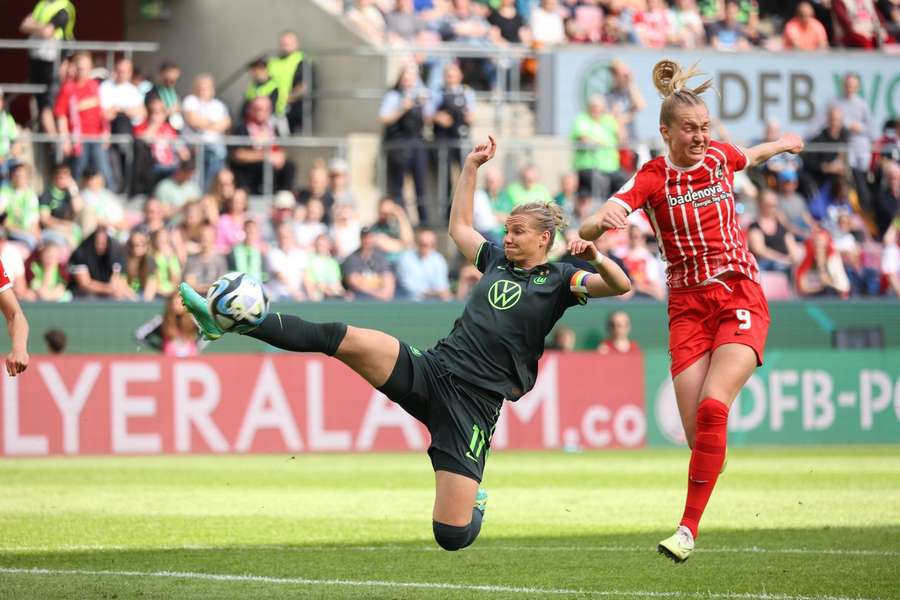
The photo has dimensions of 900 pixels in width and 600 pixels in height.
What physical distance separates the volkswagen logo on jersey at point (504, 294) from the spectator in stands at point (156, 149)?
12273 mm

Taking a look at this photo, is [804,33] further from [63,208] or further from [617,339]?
Answer: [63,208]

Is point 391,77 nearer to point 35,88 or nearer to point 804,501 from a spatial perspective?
point 35,88

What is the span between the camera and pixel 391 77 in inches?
846

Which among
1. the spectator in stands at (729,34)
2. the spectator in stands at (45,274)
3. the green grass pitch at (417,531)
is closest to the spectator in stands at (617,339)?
the green grass pitch at (417,531)

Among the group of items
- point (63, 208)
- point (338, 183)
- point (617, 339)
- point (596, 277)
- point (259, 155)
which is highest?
point (596, 277)

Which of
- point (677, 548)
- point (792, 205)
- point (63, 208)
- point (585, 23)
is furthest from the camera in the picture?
point (585, 23)

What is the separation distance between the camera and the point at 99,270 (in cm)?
1798

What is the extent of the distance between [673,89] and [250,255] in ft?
34.9

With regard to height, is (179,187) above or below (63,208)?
above

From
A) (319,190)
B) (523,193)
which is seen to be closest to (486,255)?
(319,190)

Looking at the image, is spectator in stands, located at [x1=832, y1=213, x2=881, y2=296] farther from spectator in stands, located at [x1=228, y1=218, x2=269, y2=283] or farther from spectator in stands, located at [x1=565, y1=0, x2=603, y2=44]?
spectator in stands, located at [x1=228, y1=218, x2=269, y2=283]

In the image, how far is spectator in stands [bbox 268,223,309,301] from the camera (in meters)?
18.5

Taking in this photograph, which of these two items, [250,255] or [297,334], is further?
[250,255]

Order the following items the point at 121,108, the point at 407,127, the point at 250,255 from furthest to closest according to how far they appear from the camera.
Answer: the point at 407,127 → the point at 121,108 → the point at 250,255
